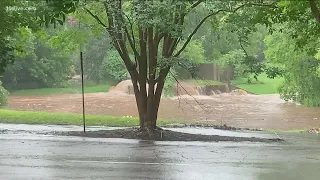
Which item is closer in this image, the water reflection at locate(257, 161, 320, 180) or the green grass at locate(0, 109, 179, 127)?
the water reflection at locate(257, 161, 320, 180)

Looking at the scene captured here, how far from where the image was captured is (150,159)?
35.3 ft

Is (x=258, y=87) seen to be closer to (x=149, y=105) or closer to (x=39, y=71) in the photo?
(x=39, y=71)

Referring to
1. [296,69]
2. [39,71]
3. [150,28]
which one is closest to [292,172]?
[150,28]

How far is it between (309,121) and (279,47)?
6.08 m

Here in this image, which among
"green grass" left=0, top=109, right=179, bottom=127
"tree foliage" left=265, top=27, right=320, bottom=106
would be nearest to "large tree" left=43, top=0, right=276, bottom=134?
"green grass" left=0, top=109, right=179, bottom=127

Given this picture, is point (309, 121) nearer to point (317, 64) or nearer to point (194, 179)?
point (317, 64)

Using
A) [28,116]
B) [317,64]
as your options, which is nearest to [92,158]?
[28,116]

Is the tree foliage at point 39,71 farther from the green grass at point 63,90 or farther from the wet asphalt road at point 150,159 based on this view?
the wet asphalt road at point 150,159

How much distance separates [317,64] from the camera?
33.8 metres

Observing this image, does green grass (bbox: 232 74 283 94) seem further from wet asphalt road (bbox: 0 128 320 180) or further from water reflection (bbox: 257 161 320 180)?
water reflection (bbox: 257 161 320 180)

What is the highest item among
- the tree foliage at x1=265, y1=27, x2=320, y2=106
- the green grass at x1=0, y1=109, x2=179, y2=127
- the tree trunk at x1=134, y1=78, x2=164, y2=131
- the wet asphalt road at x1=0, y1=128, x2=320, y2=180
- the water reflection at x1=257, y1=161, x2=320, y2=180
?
the tree foliage at x1=265, y1=27, x2=320, y2=106

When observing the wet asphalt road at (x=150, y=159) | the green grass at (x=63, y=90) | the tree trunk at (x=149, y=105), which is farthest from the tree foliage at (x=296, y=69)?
the green grass at (x=63, y=90)

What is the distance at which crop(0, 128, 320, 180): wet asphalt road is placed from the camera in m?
9.00

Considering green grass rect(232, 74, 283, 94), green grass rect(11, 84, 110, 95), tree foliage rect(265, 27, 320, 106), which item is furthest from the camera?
green grass rect(232, 74, 283, 94)
